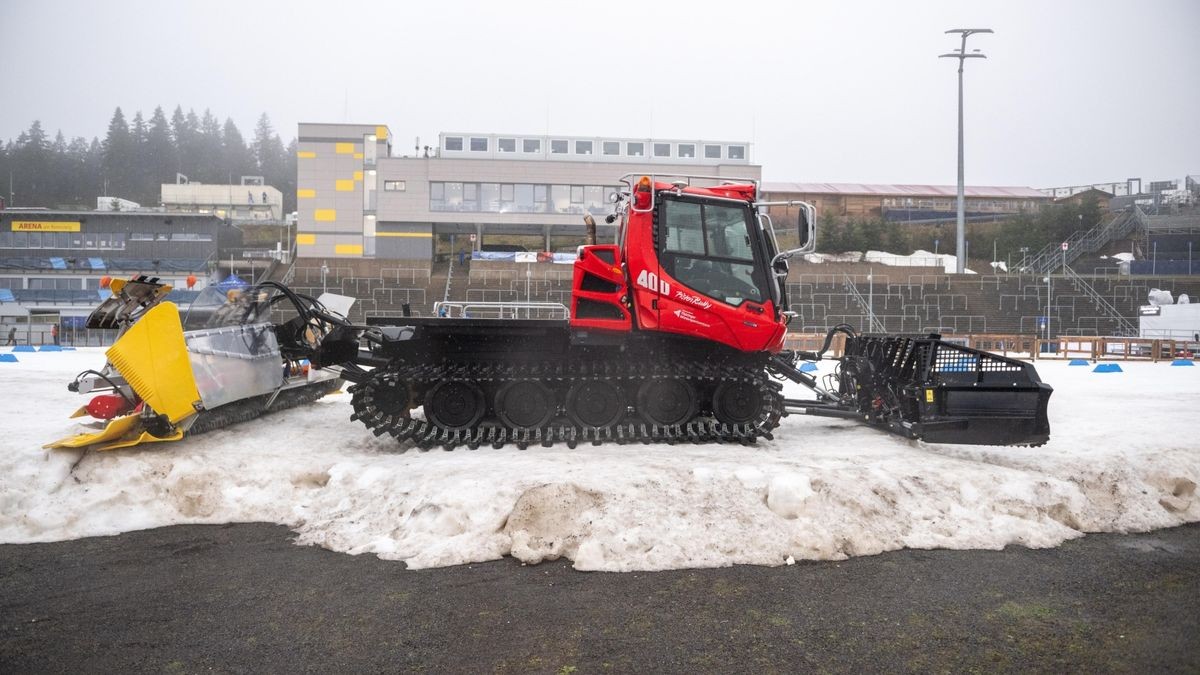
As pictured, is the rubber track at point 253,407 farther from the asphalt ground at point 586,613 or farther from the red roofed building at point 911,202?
the red roofed building at point 911,202

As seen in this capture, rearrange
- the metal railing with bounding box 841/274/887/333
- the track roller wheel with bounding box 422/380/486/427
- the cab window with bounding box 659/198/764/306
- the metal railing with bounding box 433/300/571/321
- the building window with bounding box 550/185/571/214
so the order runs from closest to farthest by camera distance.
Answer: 1. the track roller wheel with bounding box 422/380/486/427
2. the cab window with bounding box 659/198/764/306
3. the metal railing with bounding box 433/300/571/321
4. the metal railing with bounding box 841/274/887/333
5. the building window with bounding box 550/185/571/214

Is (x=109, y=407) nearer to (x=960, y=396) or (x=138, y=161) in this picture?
(x=960, y=396)

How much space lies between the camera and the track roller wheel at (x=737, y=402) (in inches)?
300

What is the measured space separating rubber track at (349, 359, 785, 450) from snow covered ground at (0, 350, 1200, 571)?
8.7 inches

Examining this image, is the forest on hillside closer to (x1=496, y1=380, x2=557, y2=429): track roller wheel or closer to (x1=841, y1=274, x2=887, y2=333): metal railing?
(x1=841, y1=274, x2=887, y2=333): metal railing

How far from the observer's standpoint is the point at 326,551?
200 inches

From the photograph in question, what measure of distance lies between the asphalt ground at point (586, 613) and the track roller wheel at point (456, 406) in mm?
2465

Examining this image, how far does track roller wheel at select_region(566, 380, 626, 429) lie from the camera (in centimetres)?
756

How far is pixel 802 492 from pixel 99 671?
4.27 metres

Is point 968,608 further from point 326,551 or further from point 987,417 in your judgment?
point 326,551

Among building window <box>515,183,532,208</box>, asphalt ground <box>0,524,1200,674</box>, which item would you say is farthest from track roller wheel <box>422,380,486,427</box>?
building window <box>515,183,532,208</box>

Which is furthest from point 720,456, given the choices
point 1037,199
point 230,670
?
point 1037,199

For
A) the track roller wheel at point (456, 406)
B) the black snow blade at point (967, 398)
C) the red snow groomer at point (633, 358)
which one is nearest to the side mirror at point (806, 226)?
the red snow groomer at point (633, 358)


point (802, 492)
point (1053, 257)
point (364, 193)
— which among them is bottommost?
point (802, 492)
